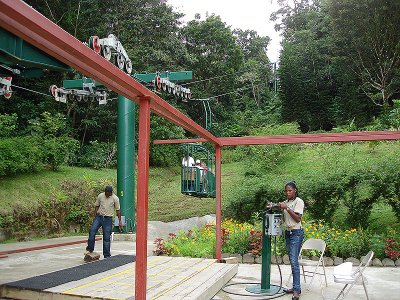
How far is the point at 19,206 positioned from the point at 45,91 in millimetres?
11648

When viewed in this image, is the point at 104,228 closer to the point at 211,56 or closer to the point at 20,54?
the point at 20,54

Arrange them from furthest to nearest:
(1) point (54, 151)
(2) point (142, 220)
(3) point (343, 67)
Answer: (3) point (343, 67), (1) point (54, 151), (2) point (142, 220)

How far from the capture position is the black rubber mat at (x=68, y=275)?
18.1 feet

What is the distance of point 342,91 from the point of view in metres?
30.2

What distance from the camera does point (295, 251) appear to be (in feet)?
18.8

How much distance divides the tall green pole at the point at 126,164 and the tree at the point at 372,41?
2070 cm

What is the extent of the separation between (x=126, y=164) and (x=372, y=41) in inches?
921

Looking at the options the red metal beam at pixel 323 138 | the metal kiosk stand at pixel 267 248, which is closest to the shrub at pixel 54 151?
the red metal beam at pixel 323 138

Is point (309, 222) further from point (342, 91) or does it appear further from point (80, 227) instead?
point (342, 91)

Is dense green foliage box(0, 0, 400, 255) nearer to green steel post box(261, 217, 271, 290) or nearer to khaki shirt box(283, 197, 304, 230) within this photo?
green steel post box(261, 217, 271, 290)

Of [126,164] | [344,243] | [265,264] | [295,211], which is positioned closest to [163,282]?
[265,264]

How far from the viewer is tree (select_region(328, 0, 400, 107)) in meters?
28.6

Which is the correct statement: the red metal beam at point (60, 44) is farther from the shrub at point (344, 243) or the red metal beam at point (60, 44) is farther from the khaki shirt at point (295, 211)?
the shrub at point (344, 243)

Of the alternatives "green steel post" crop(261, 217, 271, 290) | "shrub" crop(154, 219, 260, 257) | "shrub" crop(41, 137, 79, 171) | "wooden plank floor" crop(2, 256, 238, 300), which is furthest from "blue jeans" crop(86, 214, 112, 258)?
"shrub" crop(41, 137, 79, 171)
